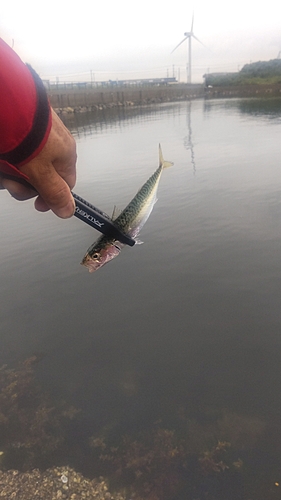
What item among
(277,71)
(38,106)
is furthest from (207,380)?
(277,71)

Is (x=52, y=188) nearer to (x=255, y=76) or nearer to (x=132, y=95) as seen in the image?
(x=132, y=95)

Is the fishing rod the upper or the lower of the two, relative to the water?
upper

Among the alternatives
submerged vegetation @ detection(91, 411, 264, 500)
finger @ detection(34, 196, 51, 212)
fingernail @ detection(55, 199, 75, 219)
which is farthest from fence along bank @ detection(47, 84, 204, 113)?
fingernail @ detection(55, 199, 75, 219)

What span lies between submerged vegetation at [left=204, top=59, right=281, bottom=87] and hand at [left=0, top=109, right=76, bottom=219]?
15065cm

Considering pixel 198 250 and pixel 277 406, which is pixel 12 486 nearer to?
pixel 277 406

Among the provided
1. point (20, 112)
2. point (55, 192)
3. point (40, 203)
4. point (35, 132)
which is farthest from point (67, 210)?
point (20, 112)

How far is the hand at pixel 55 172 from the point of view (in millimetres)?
1938

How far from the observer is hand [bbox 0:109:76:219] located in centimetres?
194

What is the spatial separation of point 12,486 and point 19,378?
2.20 metres

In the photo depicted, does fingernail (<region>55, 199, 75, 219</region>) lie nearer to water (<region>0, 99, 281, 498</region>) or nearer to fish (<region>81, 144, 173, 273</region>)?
fish (<region>81, 144, 173, 273</region>)

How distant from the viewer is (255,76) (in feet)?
497

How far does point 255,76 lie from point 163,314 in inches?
6979

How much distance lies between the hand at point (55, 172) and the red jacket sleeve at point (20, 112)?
0.23 ft

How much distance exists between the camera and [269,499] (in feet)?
14.8
